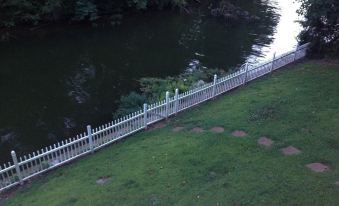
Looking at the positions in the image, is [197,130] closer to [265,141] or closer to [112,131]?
[265,141]

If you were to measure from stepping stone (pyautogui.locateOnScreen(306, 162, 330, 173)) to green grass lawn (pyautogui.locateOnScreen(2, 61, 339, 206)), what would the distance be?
151mm

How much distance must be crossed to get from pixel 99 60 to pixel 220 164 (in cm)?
1709

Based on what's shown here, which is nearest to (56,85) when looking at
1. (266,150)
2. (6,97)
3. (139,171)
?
(6,97)

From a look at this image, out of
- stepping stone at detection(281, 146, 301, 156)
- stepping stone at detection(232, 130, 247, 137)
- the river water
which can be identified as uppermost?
stepping stone at detection(281, 146, 301, 156)

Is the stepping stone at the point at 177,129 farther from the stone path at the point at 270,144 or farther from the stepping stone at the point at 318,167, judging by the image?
the stepping stone at the point at 318,167

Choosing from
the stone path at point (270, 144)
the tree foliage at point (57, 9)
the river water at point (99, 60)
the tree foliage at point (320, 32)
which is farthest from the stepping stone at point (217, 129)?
the tree foliage at point (57, 9)

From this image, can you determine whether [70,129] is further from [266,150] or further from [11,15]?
[11,15]

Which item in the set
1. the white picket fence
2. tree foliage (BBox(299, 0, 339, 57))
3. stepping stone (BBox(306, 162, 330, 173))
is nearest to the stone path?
stepping stone (BBox(306, 162, 330, 173))

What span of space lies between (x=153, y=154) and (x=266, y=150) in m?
3.54

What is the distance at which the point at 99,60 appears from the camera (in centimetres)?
2564

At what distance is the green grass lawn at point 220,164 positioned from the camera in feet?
30.3

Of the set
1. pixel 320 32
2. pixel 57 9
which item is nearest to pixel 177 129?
pixel 320 32

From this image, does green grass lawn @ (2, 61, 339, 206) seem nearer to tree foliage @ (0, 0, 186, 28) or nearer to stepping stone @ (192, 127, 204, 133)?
stepping stone @ (192, 127, 204, 133)

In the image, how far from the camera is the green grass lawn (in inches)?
363
